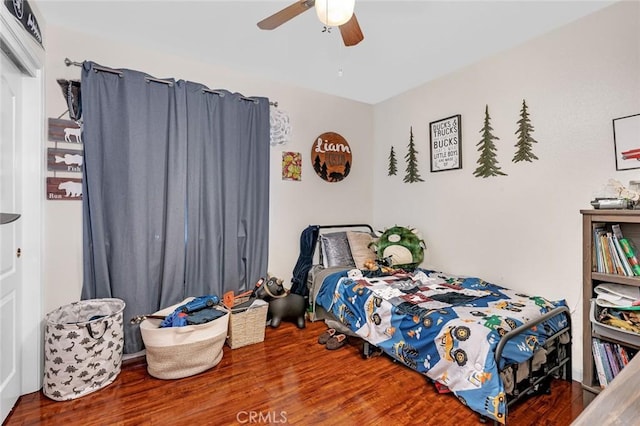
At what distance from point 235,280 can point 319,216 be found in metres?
1.19

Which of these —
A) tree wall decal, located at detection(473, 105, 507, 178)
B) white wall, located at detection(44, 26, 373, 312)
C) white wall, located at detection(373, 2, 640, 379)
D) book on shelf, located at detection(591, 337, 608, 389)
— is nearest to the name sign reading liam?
white wall, located at detection(44, 26, 373, 312)

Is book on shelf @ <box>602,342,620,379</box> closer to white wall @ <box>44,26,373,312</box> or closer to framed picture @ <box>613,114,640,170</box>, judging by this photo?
framed picture @ <box>613,114,640,170</box>

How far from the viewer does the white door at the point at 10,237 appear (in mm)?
1702

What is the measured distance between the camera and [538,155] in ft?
7.72

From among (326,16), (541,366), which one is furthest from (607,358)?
(326,16)

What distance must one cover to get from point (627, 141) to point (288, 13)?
87.6 inches

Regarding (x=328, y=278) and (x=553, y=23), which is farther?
(x=328, y=278)

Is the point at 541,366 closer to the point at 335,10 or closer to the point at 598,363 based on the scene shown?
the point at 598,363

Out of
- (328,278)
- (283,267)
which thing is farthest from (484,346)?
(283,267)

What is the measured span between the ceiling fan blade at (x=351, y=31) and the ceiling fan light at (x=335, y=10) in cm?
13

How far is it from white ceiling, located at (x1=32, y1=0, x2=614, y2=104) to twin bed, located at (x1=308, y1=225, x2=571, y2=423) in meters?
1.99

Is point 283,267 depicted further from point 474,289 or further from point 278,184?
point 474,289

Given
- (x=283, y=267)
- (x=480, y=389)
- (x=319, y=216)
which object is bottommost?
(x=480, y=389)

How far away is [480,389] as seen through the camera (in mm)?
1686
